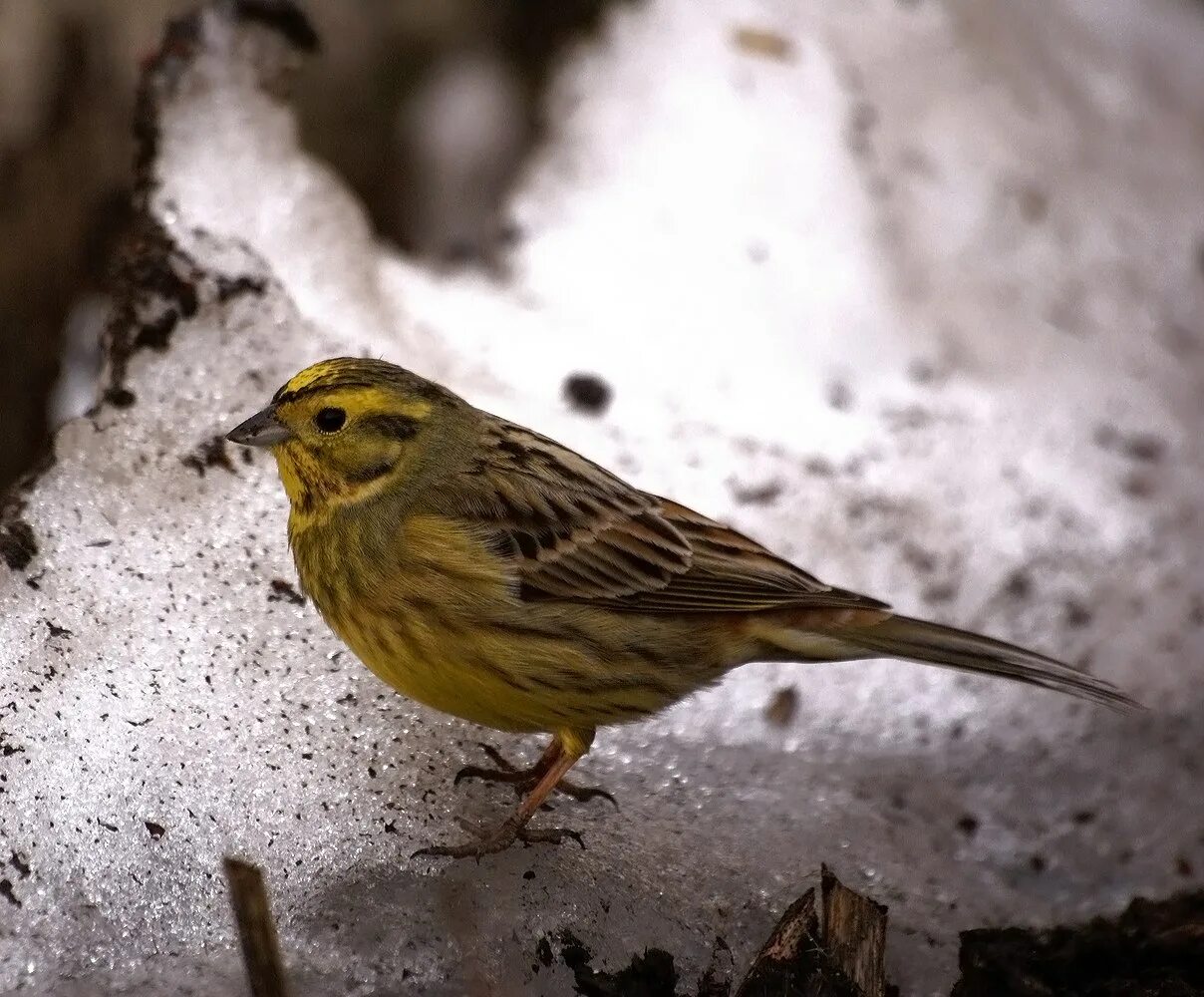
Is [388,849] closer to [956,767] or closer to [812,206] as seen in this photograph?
[956,767]

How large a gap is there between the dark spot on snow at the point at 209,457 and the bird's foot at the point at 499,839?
1.07m

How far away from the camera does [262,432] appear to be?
3.18m

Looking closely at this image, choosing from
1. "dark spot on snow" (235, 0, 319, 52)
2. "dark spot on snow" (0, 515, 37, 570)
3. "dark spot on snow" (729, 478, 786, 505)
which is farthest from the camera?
"dark spot on snow" (235, 0, 319, 52)

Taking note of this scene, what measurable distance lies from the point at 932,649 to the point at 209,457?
169 cm

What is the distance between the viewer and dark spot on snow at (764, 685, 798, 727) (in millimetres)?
A: 3873

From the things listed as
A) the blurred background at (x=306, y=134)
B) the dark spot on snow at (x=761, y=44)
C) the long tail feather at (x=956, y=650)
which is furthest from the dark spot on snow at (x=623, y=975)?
the dark spot on snow at (x=761, y=44)

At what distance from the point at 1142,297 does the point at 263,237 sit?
2.90 meters

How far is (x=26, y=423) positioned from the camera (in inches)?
201

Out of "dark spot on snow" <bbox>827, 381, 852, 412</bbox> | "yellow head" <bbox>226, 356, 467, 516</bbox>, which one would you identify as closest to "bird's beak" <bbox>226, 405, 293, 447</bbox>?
"yellow head" <bbox>226, 356, 467, 516</bbox>

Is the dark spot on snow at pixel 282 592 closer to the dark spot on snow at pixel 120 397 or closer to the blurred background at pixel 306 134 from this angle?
the dark spot on snow at pixel 120 397

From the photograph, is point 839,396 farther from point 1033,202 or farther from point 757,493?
point 1033,202

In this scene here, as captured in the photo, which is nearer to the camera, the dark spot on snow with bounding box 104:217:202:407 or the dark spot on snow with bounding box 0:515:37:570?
the dark spot on snow with bounding box 0:515:37:570

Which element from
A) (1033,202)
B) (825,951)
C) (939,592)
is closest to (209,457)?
(825,951)

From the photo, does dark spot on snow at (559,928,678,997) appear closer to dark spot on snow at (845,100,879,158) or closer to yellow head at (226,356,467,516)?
yellow head at (226,356,467,516)
